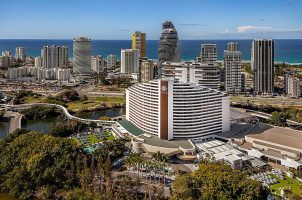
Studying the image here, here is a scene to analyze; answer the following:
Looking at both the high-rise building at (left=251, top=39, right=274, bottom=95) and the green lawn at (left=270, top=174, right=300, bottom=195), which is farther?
the high-rise building at (left=251, top=39, right=274, bottom=95)

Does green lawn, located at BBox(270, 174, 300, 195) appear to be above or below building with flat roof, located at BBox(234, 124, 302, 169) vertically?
below

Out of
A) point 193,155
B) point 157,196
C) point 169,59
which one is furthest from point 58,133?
point 169,59

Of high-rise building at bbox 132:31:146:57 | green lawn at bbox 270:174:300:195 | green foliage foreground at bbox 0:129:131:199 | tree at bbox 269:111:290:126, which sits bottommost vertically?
green lawn at bbox 270:174:300:195

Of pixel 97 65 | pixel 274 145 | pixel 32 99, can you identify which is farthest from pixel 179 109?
pixel 97 65

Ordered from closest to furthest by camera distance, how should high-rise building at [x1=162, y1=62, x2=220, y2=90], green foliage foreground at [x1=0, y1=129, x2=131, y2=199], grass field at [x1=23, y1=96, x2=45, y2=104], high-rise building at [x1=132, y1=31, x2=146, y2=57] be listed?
green foliage foreground at [x1=0, y1=129, x2=131, y2=199] → high-rise building at [x1=162, y1=62, x2=220, y2=90] → grass field at [x1=23, y1=96, x2=45, y2=104] → high-rise building at [x1=132, y1=31, x2=146, y2=57]

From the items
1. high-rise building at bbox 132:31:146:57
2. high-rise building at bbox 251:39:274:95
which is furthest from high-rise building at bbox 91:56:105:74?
high-rise building at bbox 251:39:274:95

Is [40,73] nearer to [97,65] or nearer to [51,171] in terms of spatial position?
[97,65]

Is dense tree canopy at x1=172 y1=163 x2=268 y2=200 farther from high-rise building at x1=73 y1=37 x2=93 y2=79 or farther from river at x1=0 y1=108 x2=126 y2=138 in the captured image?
high-rise building at x1=73 y1=37 x2=93 y2=79
